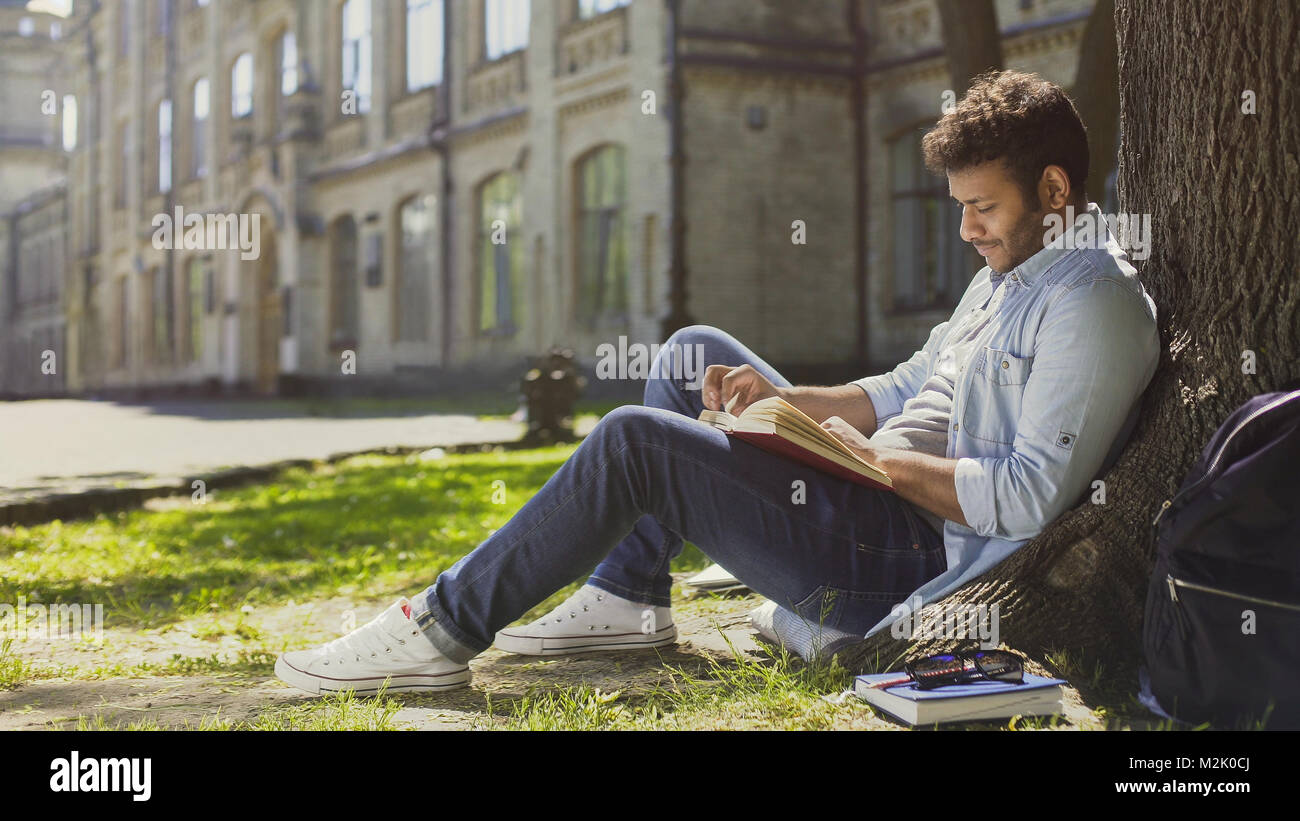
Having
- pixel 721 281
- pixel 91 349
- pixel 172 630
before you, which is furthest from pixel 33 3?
pixel 172 630

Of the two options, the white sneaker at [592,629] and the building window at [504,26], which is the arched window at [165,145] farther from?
the white sneaker at [592,629]

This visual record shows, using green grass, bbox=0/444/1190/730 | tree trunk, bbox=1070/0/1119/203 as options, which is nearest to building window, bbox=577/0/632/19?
green grass, bbox=0/444/1190/730

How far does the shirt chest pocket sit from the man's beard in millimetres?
251

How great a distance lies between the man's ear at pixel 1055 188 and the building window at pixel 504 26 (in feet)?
60.9

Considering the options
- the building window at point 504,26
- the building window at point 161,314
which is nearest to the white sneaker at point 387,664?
the building window at point 504,26

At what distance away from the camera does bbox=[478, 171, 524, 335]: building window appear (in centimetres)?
2102

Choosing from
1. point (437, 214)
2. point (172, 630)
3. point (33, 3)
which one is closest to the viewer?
point (172, 630)

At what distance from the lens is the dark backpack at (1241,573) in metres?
2.33

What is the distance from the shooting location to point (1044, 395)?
2715mm

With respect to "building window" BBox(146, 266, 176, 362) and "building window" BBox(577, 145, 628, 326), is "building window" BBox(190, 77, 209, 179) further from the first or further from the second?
"building window" BBox(577, 145, 628, 326)

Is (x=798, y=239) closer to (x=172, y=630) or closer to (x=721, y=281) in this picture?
(x=721, y=281)

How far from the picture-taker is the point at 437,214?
22703 mm

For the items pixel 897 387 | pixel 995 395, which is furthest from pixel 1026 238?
pixel 897 387
